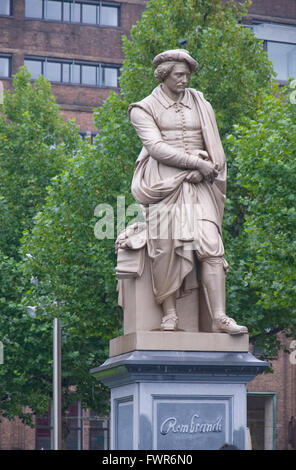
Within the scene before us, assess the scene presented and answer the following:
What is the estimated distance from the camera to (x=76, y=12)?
49.9 m

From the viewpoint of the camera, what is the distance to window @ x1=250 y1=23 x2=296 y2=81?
51062mm

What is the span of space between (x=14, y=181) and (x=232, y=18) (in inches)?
333

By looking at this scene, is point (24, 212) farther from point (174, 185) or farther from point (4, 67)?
point (174, 185)

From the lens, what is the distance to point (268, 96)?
84.0 ft

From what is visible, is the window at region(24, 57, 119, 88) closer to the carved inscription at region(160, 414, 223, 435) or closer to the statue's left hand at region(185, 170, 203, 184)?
the statue's left hand at region(185, 170, 203, 184)

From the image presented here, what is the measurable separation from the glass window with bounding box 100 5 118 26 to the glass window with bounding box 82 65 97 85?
7.62 feet

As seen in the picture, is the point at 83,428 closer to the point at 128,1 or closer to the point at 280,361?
the point at 280,361

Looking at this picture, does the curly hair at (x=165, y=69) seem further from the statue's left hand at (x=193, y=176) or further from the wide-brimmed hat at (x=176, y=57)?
the statue's left hand at (x=193, y=176)

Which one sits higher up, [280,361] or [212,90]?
[212,90]

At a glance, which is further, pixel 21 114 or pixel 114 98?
pixel 21 114

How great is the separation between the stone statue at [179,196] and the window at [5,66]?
3676 cm

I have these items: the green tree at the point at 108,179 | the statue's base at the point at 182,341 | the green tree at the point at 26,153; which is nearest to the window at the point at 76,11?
the green tree at the point at 26,153

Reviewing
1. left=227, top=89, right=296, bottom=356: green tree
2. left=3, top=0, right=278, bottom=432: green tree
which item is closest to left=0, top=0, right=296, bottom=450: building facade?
left=3, top=0, right=278, bottom=432: green tree
